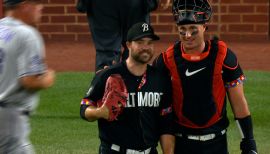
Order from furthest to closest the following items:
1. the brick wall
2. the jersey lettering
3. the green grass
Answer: the brick wall → the green grass → the jersey lettering

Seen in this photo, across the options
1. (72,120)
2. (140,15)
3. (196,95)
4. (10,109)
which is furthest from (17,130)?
(72,120)

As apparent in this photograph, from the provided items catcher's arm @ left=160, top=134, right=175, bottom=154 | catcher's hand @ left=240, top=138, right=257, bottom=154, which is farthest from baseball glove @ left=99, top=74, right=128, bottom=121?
catcher's hand @ left=240, top=138, right=257, bottom=154

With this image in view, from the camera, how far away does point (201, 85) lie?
271 inches

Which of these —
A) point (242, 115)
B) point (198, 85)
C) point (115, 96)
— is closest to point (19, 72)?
point (115, 96)

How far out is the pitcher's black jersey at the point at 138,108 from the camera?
22.4 feet

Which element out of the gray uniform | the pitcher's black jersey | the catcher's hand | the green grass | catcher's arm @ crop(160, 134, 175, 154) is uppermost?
the gray uniform

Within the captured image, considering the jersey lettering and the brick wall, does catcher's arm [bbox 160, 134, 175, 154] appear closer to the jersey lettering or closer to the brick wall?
the jersey lettering

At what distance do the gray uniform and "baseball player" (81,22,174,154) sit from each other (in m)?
0.84

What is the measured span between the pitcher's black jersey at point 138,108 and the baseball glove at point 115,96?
123 mm

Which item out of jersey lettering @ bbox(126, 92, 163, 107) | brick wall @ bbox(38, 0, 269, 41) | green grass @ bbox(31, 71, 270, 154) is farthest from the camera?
brick wall @ bbox(38, 0, 269, 41)

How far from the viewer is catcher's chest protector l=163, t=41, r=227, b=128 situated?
270 inches

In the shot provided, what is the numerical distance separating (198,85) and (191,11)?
545 millimetres

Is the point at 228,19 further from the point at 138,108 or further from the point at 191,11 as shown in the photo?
the point at 138,108

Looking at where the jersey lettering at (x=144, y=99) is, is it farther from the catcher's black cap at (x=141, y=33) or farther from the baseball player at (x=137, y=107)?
the catcher's black cap at (x=141, y=33)
